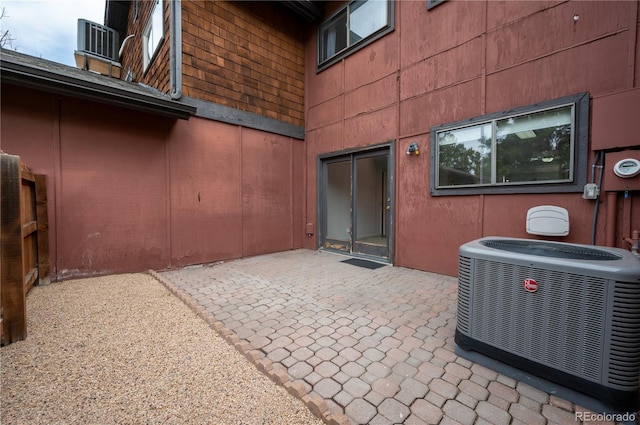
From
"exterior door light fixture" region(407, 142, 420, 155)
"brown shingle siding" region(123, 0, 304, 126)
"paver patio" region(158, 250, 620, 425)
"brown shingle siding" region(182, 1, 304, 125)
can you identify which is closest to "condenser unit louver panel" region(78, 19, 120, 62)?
"brown shingle siding" region(123, 0, 304, 126)

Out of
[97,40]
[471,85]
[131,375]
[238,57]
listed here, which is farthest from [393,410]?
[97,40]

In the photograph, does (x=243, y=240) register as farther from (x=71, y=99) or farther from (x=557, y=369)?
(x=557, y=369)

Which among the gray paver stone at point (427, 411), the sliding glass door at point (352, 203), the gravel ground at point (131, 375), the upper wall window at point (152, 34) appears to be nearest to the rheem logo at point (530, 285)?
the gray paver stone at point (427, 411)

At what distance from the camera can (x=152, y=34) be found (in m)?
5.56

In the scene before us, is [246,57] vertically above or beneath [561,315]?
above

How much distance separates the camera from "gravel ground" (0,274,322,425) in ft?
4.44

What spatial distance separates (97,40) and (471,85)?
990 centimetres

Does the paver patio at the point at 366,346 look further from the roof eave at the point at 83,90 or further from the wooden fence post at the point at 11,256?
the roof eave at the point at 83,90

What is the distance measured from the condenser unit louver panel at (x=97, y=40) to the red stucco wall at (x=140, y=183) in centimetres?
533

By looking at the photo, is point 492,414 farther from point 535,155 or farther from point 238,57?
point 238,57

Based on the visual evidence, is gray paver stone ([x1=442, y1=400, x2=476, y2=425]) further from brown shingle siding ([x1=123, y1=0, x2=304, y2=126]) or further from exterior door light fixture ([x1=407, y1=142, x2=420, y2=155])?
brown shingle siding ([x1=123, y1=0, x2=304, y2=126])

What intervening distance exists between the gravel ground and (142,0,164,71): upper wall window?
16.9 feet

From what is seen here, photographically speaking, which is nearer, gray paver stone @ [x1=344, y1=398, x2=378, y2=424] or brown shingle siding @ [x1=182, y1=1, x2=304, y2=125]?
gray paver stone @ [x1=344, y1=398, x2=378, y2=424]

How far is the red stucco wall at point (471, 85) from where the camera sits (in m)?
2.71
